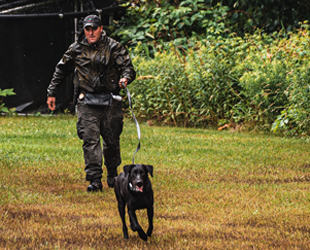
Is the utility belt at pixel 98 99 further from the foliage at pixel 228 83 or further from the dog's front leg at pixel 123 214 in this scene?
the foliage at pixel 228 83

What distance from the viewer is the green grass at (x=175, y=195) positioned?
4.53 meters

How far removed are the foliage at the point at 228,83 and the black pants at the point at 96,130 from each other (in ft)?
17.0

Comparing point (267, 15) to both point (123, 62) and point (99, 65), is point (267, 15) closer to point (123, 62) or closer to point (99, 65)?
point (123, 62)

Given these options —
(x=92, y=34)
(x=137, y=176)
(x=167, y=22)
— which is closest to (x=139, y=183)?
(x=137, y=176)

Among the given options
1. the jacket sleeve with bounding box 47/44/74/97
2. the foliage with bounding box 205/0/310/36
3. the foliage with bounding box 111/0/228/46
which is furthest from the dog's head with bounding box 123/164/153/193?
the foliage with bounding box 205/0/310/36

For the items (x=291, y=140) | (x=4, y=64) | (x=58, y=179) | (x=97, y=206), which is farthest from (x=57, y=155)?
(x=4, y=64)

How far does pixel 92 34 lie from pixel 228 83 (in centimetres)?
744

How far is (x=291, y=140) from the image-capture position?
10805 mm

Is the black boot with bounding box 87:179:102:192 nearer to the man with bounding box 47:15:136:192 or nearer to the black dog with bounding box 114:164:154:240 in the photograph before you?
the man with bounding box 47:15:136:192

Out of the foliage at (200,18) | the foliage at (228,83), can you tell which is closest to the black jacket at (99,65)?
the foliage at (228,83)

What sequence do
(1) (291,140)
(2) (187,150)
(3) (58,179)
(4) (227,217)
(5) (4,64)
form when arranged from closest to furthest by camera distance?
1. (4) (227,217)
2. (3) (58,179)
3. (2) (187,150)
4. (1) (291,140)
5. (5) (4,64)

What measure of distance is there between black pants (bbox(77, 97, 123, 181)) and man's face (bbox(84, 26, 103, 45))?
2.44 feet

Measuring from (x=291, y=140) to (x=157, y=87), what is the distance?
15.2 ft

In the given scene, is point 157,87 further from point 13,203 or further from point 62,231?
point 62,231
